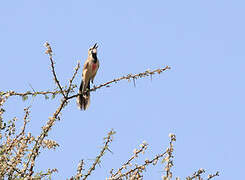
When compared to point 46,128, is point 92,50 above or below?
above

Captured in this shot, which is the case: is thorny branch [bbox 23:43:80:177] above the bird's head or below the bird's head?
below

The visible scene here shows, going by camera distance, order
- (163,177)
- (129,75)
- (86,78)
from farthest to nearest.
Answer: (86,78)
(129,75)
(163,177)

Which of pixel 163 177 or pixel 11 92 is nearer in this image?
pixel 163 177

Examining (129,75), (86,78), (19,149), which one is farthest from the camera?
(86,78)

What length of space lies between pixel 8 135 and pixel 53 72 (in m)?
0.72

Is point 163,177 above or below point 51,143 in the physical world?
below

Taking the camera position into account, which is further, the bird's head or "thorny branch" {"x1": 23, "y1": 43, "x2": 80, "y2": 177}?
the bird's head

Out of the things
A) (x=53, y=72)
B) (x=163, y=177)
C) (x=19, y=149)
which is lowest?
(x=163, y=177)

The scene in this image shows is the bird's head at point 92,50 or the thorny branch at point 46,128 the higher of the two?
the bird's head at point 92,50

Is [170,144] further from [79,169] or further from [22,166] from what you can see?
[22,166]

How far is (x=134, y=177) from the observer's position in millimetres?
3396

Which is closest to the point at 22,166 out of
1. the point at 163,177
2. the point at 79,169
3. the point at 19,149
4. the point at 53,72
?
the point at 19,149

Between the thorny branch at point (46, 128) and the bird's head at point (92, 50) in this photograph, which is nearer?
the thorny branch at point (46, 128)

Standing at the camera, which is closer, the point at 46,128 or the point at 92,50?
the point at 46,128
